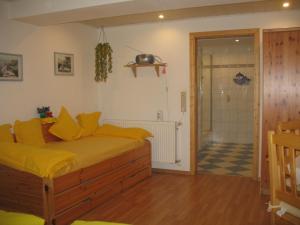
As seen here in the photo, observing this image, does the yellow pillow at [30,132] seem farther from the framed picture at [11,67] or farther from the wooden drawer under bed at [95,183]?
the wooden drawer under bed at [95,183]

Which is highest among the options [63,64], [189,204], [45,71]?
[63,64]

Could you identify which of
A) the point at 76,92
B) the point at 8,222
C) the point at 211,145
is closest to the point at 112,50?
the point at 76,92

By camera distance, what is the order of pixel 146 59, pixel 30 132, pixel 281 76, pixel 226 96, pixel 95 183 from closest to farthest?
pixel 95 183
pixel 281 76
pixel 30 132
pixel 146 59
pixel 226 96

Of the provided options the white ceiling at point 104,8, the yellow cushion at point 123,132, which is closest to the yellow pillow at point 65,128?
the yellow cushion at point 123,132

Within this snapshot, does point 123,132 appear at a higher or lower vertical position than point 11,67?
lower

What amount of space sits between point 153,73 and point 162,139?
3.57 feet

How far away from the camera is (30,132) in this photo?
383cm

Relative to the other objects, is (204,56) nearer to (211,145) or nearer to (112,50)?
(211,145)

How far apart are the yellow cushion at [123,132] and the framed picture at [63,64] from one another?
101 cm

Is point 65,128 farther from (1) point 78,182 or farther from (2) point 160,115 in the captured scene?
(2) point 160,115

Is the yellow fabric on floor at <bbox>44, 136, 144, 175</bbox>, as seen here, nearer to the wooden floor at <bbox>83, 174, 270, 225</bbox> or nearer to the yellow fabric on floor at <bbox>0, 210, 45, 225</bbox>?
the wooden floor at <bbox>83, 174, 270, 225</bbox>

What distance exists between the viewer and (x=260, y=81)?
441 centimetres

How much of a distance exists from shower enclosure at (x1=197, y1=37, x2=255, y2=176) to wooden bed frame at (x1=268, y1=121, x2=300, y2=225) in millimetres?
4795

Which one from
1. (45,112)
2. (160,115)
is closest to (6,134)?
(45,112)
